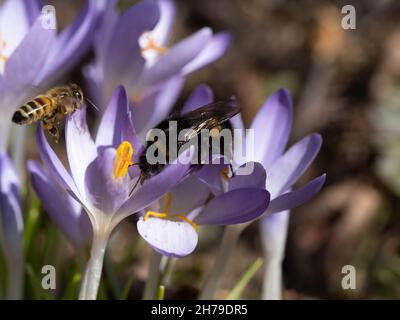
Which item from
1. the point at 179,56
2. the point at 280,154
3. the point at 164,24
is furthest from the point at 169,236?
the point at 164,24

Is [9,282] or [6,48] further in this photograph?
[6,48]

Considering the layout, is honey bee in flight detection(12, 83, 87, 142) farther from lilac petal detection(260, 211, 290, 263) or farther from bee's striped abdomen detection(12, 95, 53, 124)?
lilac petal detection(260, 211, 290, 263)

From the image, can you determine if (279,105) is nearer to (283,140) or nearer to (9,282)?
(283,140)

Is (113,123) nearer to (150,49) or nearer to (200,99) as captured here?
(200,99)

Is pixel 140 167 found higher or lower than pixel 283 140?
lower
